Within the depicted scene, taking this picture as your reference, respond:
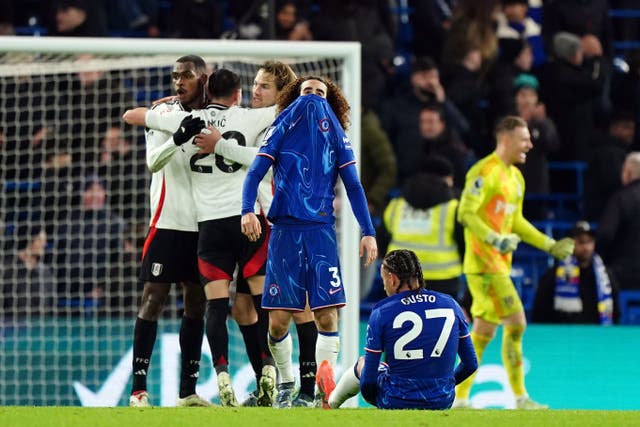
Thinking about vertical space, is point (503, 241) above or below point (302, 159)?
below

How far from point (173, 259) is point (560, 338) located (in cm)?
445

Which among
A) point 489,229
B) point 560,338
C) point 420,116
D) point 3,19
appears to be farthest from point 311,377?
point 3,19

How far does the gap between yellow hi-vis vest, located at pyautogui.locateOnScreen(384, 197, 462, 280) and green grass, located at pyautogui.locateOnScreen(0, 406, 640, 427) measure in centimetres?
413

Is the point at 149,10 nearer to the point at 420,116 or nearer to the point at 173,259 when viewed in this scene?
the point at 420,116

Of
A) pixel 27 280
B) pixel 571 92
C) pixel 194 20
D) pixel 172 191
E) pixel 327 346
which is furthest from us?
pixel 571 92

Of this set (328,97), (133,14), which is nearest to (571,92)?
(133,14)

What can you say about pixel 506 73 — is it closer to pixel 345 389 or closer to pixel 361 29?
pixel 361 29

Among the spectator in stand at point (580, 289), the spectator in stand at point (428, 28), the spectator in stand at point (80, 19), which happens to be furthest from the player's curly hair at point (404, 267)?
the spectator in stand at point (428, 28)

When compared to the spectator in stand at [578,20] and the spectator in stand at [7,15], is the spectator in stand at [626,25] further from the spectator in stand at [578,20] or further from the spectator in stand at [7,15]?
the spectator in stand at [7,15]

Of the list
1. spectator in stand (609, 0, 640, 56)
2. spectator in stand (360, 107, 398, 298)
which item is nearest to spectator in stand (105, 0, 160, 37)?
spectator in stand (360, 107, 398, 298)

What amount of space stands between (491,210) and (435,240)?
100cm

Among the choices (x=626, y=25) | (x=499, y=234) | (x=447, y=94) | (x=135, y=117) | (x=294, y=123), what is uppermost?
(x=626, y=25)

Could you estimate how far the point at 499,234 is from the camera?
10695 mm

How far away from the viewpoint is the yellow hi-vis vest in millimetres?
11656
